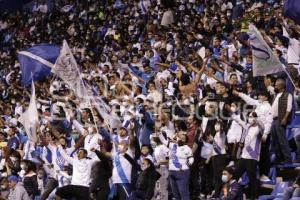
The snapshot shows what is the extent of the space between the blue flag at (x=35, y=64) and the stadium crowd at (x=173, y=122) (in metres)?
0.66

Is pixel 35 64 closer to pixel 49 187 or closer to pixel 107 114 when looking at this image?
pixel 107 114

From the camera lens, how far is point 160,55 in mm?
21828

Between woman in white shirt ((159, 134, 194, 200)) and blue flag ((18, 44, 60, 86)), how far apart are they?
7879 millimetres

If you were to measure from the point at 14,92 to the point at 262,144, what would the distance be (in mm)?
12673

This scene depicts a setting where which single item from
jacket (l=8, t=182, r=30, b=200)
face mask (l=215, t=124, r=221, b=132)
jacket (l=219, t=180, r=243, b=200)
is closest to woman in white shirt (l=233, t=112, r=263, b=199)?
jacket (l=219, t=180, r=243, b=200)

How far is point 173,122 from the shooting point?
1650 cm

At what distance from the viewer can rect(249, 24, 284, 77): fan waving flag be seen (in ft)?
48.1

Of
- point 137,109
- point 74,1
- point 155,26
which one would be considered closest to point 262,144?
point 137,109

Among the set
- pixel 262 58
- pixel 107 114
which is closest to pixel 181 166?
pixel 262 58

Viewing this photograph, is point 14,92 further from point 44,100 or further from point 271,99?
point 271,99

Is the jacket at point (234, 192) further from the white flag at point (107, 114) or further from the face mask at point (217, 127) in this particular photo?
the white flag at point (107, 114)

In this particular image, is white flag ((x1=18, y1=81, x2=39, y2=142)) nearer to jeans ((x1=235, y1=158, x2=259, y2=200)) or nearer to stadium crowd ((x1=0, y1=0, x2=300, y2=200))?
stadium crowd ((x1=0, y1=0, x2=300, y2=200))

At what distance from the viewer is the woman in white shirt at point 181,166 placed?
1498cm

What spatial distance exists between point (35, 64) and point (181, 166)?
8.32 metres
